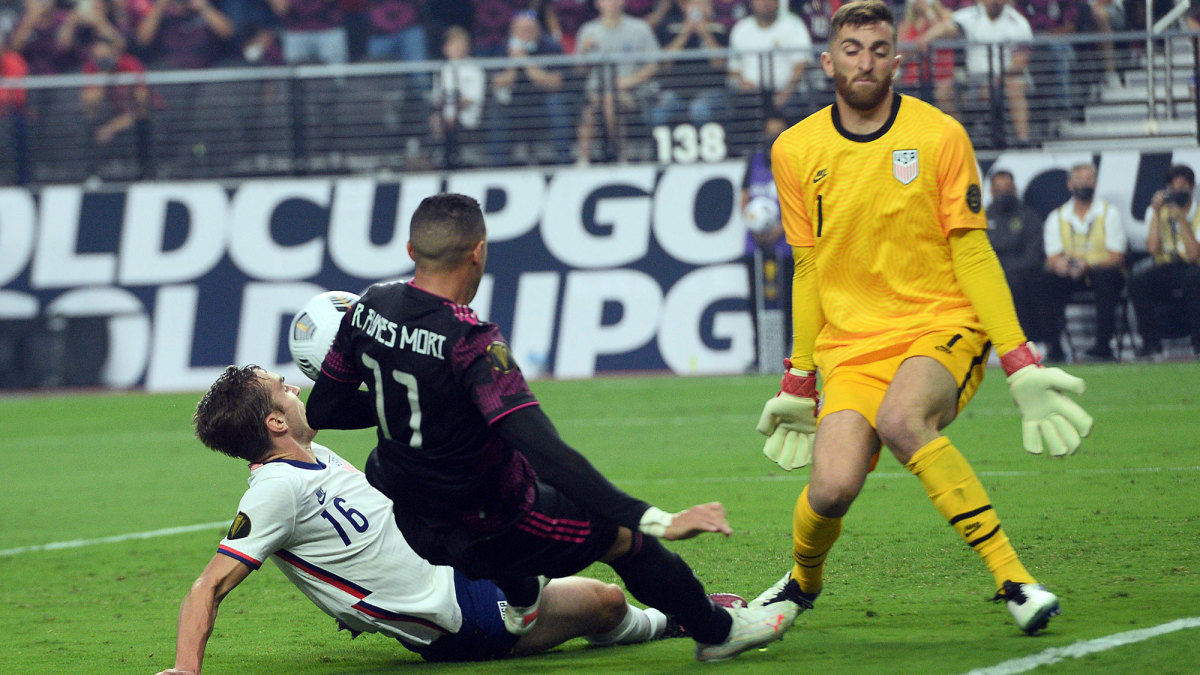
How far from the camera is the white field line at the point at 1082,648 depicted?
13.1 ft

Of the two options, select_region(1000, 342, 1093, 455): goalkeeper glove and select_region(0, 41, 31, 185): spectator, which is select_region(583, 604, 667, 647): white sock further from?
select_region(0, 41, 31, 185): spectator

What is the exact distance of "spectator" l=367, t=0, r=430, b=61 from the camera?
17.8 meters

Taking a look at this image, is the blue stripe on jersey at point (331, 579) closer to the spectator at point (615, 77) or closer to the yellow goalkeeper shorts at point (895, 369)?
the yellow goalkeeper shorts at point (895, 369)

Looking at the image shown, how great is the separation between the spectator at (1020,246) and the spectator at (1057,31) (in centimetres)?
144

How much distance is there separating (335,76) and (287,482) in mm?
12546

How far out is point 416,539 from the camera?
166 inches

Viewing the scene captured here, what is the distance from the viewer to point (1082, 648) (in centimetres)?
418

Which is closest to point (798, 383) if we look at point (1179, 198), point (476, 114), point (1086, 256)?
point (1086, 256)

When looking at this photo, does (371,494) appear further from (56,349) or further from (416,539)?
(56,349)

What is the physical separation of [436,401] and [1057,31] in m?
13.1

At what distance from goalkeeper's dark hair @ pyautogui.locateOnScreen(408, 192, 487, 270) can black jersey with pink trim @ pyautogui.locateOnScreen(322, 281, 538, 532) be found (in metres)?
0.11

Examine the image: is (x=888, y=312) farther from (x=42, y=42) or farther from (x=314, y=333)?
(x=42, y=42)

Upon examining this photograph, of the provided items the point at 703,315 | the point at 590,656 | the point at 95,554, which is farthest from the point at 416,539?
the point at 703,315

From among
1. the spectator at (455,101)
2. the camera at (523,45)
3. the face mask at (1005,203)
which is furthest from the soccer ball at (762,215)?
the camera at (523,45)
